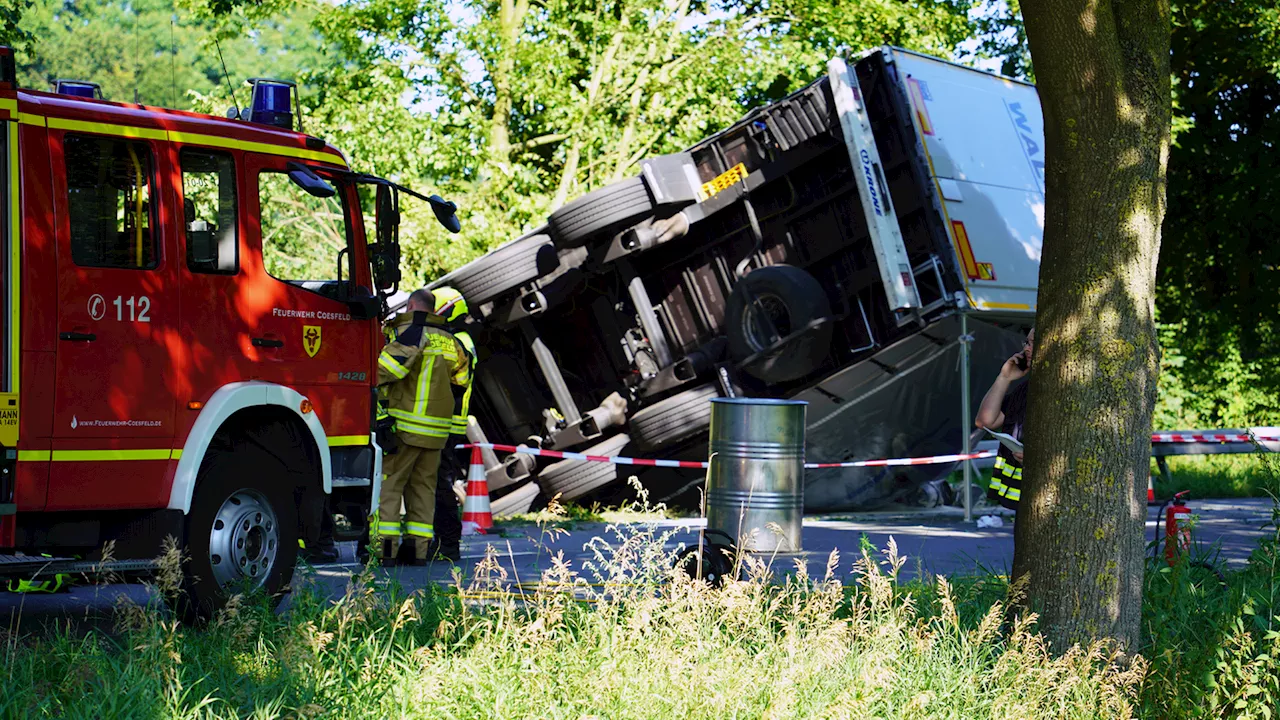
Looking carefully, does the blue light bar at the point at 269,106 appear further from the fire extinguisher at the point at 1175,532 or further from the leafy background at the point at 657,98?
the leafy background at the point at 657,98

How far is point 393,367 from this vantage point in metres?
8.91

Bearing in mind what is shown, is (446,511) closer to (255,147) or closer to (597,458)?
(597,458)

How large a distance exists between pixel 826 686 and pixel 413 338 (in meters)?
4.84

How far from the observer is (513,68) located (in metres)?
18.8

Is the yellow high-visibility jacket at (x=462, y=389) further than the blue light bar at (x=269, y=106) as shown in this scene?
Yes

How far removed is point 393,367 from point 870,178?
14.1ft

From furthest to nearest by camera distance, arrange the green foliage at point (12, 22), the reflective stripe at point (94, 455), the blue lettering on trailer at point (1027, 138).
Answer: the blue lettering on trailer at point (1027, 138) → the green foliage at point (12, 22) → the reflective stripe at point (94, 455)

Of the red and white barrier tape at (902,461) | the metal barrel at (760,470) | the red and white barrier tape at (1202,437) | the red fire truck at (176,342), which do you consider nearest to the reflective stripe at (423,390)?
the red fire truck at (176,342)

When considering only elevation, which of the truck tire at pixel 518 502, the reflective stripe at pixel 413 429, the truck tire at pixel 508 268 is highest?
the truck tire at pixel 508 268

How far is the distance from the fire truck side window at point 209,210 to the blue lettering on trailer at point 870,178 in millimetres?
5698

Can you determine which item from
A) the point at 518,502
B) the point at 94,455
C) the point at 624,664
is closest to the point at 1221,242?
the point at 518,502

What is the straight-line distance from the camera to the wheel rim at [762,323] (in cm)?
1162

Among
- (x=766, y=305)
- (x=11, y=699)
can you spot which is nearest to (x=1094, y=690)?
(x=11, y=699)

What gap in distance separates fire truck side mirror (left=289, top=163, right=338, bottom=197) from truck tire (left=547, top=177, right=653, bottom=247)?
460 centimetres
